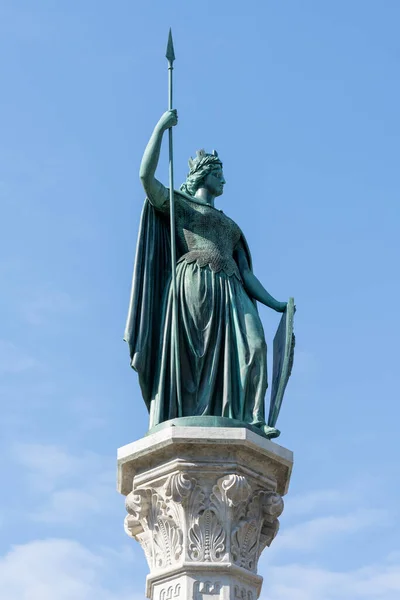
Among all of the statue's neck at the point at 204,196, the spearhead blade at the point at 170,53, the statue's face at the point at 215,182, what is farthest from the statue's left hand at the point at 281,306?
the spearhead blade at the point at 170,53

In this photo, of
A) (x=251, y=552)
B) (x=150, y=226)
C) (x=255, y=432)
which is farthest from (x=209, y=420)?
(x=150, y=226)

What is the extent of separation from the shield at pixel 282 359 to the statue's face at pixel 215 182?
2014 mm

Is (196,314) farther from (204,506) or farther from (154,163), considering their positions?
(204,506)

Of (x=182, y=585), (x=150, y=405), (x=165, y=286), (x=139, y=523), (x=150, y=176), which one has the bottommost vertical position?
(x=182, y=585)

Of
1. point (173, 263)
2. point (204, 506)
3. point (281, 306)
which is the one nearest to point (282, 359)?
point (281, 306)

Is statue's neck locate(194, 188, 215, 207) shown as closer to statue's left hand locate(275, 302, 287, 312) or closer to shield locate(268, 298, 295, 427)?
statue's left hand locate(275, 302, 287, 312)

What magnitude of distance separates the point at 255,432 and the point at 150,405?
1.55m

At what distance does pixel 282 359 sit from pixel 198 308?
132 cm

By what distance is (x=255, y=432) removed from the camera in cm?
1717

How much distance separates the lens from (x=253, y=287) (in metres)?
19.1

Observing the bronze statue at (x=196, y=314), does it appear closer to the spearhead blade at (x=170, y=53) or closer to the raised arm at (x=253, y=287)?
the raised arm at (x=253, y=287)

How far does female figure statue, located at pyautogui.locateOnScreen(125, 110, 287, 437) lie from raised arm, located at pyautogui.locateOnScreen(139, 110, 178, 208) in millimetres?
14

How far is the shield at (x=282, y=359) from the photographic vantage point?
59.0 feet

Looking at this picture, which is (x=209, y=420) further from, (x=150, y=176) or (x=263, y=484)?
(x=150, y=176)
